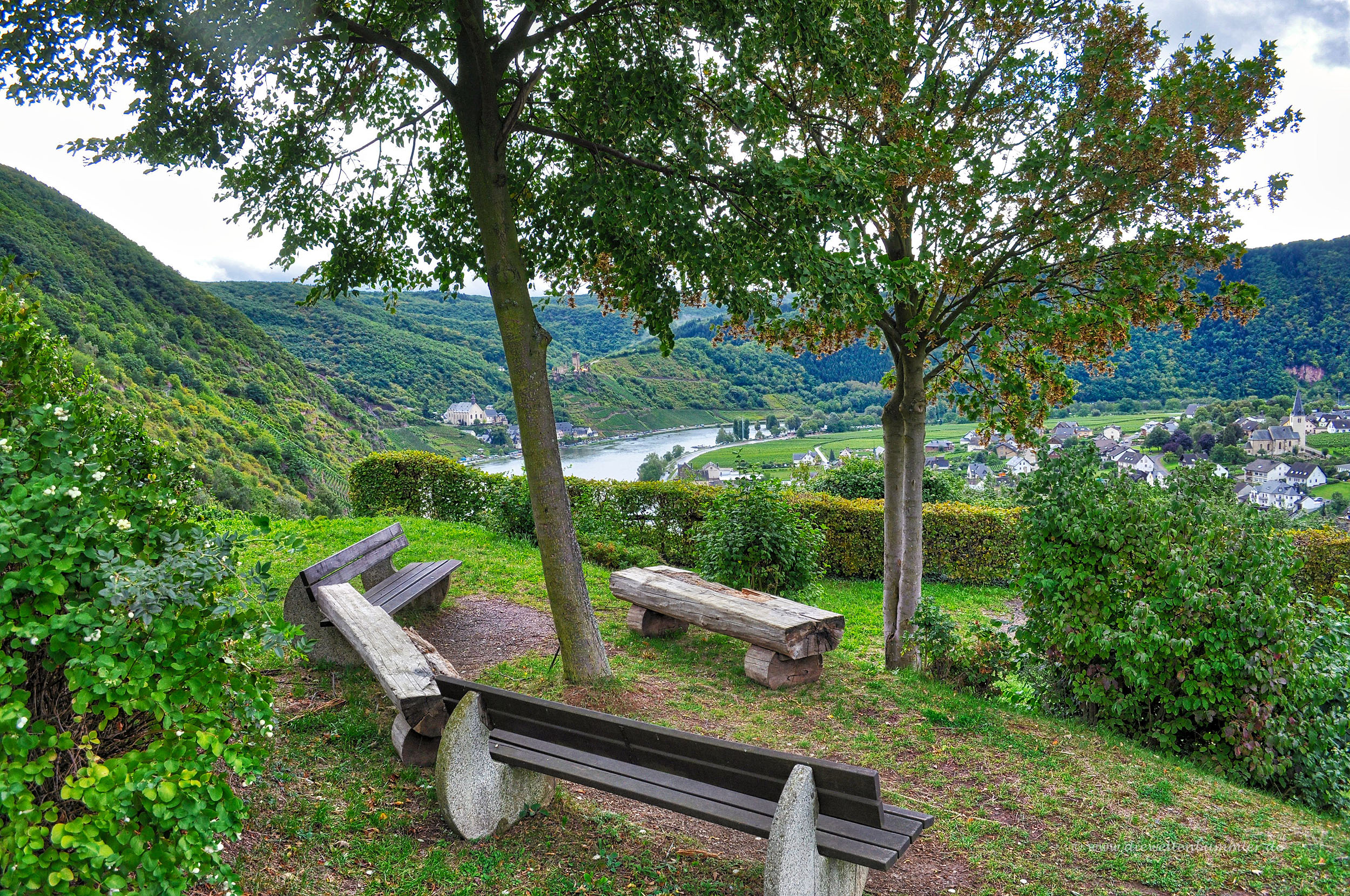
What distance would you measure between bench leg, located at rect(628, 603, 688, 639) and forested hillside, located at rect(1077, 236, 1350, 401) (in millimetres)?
24016

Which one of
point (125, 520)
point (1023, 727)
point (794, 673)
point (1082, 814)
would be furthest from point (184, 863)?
point (1023, 727)

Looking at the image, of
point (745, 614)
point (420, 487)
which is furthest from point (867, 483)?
point (745, 614)

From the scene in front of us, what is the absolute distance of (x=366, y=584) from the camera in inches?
303

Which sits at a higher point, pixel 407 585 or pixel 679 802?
pixel 679 802

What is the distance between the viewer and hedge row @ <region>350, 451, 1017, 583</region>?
12.6 metres

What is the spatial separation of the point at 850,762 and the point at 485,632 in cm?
384

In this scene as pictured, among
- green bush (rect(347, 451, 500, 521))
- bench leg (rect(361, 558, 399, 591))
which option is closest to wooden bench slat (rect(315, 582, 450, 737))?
bench leg (rect(361, 558, 399, 591))

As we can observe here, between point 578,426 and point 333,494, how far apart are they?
851cm

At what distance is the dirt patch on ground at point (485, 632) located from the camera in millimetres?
6637

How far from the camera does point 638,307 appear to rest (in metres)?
6.39

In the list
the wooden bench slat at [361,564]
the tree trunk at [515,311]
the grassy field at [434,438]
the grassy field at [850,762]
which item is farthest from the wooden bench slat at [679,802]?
the grassy field at [434,438]

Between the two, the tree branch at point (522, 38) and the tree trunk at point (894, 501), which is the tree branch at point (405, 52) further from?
the tree trunk at point (894, 501)

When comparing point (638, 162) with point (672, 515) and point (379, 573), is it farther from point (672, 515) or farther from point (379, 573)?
point (672, 515)

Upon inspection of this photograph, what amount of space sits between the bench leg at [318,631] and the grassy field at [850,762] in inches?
5.8
